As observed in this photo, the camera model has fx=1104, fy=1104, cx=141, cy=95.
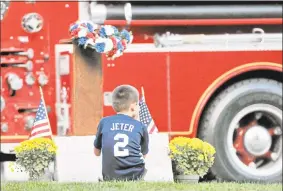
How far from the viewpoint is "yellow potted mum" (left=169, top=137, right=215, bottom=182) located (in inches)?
330

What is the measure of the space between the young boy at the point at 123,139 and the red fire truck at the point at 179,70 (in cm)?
171

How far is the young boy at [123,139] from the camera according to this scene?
7.46 m

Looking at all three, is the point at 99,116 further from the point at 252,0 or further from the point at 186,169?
the point at 252,0

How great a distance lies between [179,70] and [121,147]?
229 cm

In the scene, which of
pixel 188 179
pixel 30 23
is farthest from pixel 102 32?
pixel 188 179

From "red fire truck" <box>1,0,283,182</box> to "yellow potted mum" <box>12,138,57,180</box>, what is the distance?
0.88 meters

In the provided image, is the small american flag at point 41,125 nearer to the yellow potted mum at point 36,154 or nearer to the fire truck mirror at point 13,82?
the yellow potted mum at point 36,154

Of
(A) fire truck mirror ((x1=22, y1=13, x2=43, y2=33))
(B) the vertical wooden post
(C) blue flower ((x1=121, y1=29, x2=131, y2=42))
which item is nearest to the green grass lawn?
(B) the vertical wooden post

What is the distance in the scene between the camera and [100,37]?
28.6ft

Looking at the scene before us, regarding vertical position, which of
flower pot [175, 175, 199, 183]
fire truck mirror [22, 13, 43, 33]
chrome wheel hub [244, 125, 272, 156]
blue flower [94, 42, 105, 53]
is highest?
fire truck mirror [22, 13, 43, 33]

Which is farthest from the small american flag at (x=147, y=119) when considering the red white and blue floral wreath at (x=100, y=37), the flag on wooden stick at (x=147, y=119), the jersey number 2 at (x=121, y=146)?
the jersey number 2 at (x=121, y=146)

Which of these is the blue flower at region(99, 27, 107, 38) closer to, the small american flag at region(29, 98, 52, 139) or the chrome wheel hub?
the small american flag at region(29, 98, 52, 139)

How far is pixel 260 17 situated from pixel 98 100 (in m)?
1.78

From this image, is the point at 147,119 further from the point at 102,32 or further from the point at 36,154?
the point at 36,154
